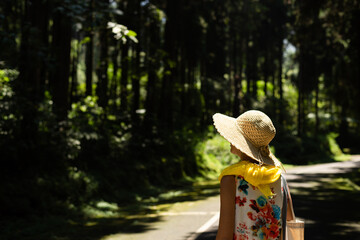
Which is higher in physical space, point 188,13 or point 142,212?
point 188,13

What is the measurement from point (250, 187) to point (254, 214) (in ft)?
0.63

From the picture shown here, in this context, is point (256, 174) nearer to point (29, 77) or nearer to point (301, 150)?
point (29, 77)

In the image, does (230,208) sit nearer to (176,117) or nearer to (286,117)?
(176,117)

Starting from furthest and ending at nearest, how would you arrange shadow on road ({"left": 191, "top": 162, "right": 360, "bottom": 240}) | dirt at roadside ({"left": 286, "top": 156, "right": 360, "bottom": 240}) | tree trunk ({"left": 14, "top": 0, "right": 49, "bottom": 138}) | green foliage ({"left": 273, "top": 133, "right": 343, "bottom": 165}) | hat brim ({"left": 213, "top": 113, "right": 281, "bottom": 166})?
green foliage ({"left": 273, "top": 133, "right": 343, "bottom": 165})
tree trunk ({"left": 14, "top": 0, "right": 49, "bottom": 138})
dirt at roadside ({"left": 286, "top": 156, "right": 360, "bottom": 240})
shadow on road ({"left": 191, "top": 162, "right": 360, "bottom": 240})
hat brim ({"left": 213, "top": 113, "right": 281, "bottom": 166})

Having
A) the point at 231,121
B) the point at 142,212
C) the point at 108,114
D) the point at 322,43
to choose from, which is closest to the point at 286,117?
the point at 322,43

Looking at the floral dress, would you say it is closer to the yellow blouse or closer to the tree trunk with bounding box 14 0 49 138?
the yellow blouse

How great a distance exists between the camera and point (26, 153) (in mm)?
10836

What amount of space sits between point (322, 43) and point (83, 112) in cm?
3665

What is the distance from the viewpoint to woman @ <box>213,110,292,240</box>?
9.00 ft

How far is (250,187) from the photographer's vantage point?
278cm

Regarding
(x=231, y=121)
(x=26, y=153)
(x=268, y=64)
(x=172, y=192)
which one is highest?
(x=268, y=64)

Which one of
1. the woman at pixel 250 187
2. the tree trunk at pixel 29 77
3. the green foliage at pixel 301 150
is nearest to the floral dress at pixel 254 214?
the woman at pixel 250 187

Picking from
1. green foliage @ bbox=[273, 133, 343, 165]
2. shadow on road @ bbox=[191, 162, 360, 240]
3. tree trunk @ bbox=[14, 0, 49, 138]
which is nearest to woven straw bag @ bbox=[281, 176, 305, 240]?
shadow on road @ bbox=[191, 162, 360, 240]

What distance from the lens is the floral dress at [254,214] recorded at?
9.11 feet
